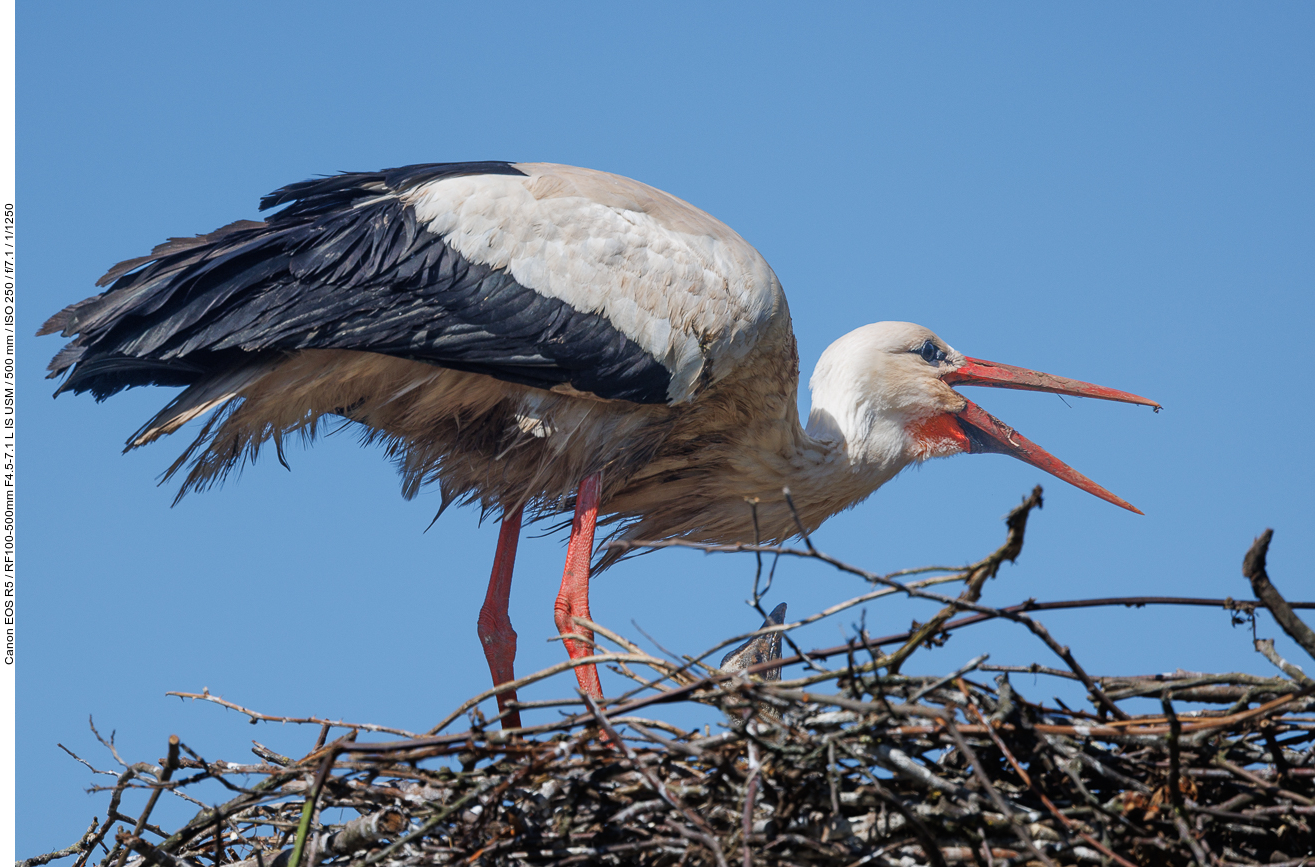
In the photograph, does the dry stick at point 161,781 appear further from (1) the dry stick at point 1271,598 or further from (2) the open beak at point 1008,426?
(2) the open beak at point 1008,426

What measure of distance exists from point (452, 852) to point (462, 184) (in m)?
2.27

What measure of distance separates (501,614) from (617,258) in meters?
1.39

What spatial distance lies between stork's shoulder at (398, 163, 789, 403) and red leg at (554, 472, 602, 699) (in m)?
0.46

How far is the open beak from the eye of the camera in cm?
509

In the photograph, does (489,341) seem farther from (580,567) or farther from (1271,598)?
(1271,598)

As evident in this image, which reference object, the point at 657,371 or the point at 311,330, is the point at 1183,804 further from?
the point at 311,330

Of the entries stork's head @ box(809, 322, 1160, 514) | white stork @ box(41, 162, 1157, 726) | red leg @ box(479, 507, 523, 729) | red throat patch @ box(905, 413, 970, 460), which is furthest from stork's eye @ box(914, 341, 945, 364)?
red leg @ box(479, 507, 523, 729)

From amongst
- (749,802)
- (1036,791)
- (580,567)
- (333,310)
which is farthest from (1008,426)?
(749,802)

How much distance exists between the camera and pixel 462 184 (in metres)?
4.15

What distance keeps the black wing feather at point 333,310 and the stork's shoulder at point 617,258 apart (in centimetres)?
5

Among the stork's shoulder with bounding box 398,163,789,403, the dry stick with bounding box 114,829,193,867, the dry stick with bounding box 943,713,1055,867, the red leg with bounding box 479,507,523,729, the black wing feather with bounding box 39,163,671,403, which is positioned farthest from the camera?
the red leg with bounding box 479,507,523,729

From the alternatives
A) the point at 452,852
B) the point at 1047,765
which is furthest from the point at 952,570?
the point at 452,852

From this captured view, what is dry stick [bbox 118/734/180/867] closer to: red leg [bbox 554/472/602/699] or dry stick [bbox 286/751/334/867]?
dry stick [bbox 286/751/334/867]

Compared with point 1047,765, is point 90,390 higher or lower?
higher
